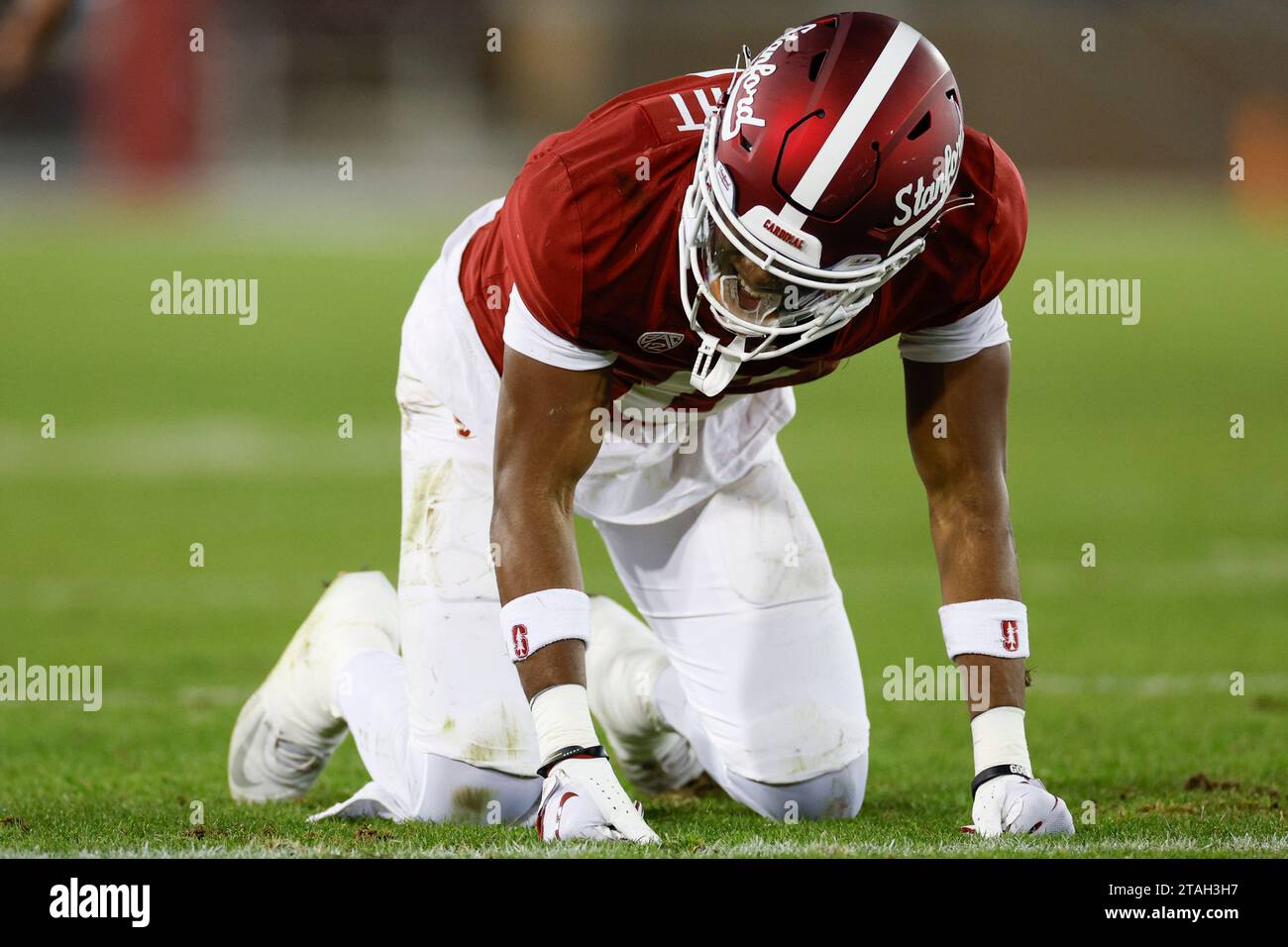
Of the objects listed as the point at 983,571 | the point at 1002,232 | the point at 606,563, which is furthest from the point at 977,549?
the point at 606,563

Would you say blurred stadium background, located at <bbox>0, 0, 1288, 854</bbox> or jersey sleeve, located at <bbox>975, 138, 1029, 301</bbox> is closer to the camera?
jersey sleeve, located at <bbox>975, 138, 1029, 301</bbox>

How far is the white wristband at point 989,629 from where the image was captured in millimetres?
3832

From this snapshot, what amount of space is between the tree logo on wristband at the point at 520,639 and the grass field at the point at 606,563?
0.36 m

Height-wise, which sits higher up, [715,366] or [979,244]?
[979,244]

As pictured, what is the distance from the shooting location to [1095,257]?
67.4 ft

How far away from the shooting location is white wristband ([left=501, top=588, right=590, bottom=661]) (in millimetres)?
3561

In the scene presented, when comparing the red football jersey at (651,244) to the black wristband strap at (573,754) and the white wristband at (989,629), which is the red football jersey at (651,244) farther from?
the black wristband strap at (573,754)

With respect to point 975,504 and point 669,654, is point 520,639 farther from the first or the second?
point 669,654

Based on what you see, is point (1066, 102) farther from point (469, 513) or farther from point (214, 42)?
point (469, 513)

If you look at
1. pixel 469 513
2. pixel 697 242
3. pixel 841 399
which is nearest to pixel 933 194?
pixel 697 242

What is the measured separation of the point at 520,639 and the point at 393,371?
468 inches

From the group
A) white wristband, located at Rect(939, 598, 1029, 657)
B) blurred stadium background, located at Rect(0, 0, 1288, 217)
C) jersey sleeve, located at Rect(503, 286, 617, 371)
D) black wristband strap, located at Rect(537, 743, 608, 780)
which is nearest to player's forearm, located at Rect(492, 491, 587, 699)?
black wristband strap, located at Rect(537, 743, 608, 780)

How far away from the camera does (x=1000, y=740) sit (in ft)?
12.4

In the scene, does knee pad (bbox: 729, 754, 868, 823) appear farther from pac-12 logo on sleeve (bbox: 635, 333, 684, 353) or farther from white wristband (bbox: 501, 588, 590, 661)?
pac-12 logo on sleeve (bbox: 635, 333, 684, 353)
